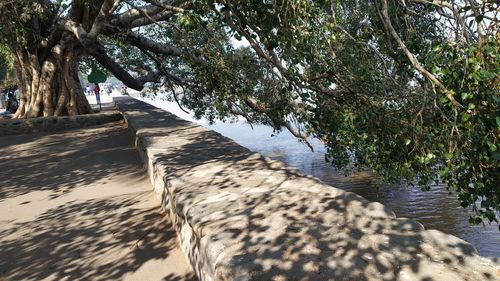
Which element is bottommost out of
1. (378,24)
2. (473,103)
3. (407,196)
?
(407,196)

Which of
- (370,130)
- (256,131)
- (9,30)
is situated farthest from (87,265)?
(256,131)

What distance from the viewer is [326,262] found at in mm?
2469

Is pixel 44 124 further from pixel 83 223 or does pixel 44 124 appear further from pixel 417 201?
pixel 417 201

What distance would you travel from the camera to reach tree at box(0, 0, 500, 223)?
9.68 ft

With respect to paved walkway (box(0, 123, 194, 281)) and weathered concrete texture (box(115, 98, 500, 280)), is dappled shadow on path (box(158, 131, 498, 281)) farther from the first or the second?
paved walkway (box(0, 123, 194, 281))

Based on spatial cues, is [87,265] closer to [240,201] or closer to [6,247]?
[6,247]

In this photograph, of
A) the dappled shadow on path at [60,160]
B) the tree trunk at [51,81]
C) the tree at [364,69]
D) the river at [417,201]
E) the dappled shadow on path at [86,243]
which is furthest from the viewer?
the river at [417,201]

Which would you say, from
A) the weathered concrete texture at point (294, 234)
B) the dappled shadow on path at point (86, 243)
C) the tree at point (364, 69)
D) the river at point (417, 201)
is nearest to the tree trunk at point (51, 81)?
the tree at point (364, 69)

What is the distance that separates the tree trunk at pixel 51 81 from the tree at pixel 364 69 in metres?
0.06

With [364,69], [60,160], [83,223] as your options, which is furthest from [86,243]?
[60,160]

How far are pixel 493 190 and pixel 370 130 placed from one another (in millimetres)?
2285

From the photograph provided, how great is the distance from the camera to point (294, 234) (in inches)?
113

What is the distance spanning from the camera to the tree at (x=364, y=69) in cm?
295

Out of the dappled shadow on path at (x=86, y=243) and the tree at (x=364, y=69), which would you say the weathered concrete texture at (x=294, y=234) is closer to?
the dappled shadow on path at (x=86, y=243)
